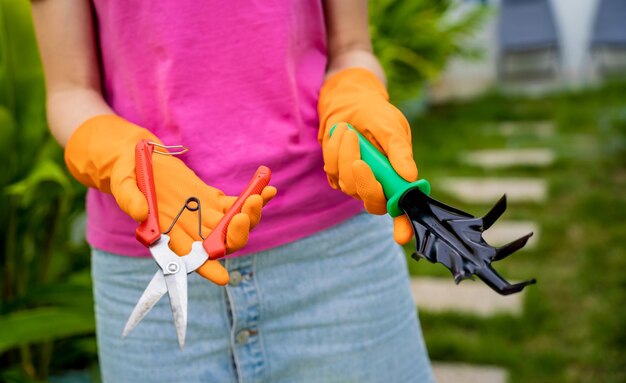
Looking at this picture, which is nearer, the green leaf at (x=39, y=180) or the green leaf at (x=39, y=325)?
the green leaf at (x=39, y=325)

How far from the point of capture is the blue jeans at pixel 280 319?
32.4 inches

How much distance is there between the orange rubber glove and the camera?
67 cm

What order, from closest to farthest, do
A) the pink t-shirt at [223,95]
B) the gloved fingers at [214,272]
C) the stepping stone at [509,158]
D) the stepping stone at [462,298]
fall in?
the gloved fingers at [214,272] → the pink t-shirt at [223,95] → the stepping stone at [462,298] → the stepping stone at [509,158]

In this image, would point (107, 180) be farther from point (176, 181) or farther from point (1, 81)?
point (1, 81)

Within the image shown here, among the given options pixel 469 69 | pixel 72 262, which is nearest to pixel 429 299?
pixel 72 262

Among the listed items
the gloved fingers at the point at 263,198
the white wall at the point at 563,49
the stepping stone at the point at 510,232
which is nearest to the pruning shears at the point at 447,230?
the gloved fingers at the point at 263,198

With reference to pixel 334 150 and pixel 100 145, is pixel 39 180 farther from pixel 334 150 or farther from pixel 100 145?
pixel 334 150

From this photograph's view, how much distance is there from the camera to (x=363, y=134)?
2.53 ft

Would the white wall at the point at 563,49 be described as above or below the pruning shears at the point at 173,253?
below

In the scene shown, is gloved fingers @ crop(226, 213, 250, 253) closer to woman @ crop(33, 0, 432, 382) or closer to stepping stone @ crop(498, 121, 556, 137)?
woman @ crop(33, 0, 432, 382)

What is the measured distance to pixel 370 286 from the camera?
87cm

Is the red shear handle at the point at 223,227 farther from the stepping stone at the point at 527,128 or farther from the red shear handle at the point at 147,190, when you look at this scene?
the stepping stone at the point at 527,128

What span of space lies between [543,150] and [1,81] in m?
3.22

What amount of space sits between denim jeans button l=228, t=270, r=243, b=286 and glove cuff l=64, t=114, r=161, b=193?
17 centimetres
